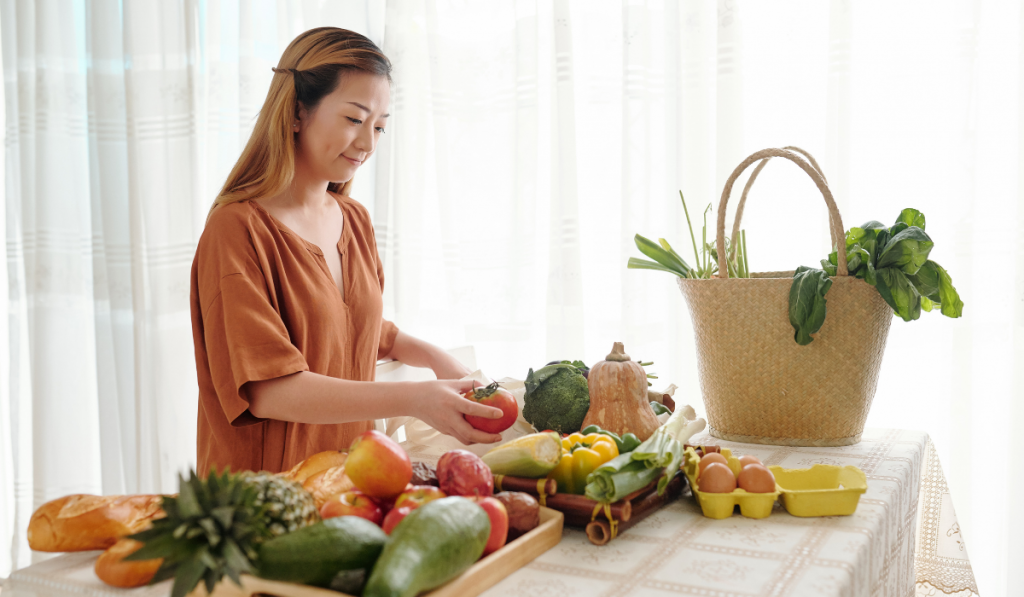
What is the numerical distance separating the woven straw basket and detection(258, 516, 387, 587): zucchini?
856 mm

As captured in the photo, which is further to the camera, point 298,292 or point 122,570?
point 298,292

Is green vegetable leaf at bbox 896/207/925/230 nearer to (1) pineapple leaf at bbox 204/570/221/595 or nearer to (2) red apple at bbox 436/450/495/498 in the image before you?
(2) red apple at bbox 436/450/495/498

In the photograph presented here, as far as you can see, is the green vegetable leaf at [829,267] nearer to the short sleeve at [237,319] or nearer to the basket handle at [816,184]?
the basket handle at [816,184]

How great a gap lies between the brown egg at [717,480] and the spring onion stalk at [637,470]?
38 millimetres

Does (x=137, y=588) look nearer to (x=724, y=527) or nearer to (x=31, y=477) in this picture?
(x=724, y=527)

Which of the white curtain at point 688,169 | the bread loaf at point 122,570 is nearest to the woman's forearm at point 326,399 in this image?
the bread loaf at point 122,570

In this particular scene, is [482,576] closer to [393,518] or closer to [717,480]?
[393,518]

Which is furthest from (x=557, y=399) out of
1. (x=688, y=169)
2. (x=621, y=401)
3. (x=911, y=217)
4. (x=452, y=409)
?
(x=688, y=169)

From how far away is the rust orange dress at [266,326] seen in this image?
1157 millimetres

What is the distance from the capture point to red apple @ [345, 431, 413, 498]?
719 mm

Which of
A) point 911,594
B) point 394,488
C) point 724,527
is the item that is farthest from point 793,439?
point 394,488

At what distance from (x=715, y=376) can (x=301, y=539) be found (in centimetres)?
92

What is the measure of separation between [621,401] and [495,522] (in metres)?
0.47

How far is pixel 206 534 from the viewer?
0.54m
